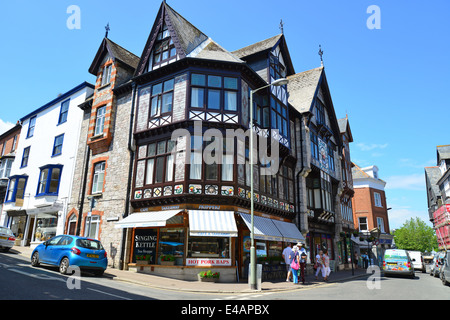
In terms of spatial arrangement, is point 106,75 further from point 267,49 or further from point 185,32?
point 267,49

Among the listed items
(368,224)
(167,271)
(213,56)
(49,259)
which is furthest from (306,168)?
(368,224)

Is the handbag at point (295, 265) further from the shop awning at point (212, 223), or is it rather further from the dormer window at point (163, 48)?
the dormer window at point (163, 48)

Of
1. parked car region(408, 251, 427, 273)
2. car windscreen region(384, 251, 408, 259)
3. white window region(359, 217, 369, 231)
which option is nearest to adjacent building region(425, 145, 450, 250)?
parked car region(408, 251, 427, 273)

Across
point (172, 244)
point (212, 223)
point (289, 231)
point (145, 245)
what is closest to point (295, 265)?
point (212, 223)

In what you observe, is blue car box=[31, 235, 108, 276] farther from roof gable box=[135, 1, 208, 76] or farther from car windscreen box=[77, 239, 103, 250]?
roof gable box=[135, 1, 208, 76]

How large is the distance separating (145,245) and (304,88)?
1988 centimetres

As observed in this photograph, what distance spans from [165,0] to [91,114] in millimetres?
9763

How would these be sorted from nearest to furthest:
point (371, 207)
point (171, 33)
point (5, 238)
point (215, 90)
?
point (215, 90)
point (5, 238)
point (171, 33)
point (371, 207)

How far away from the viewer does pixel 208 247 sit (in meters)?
16.3

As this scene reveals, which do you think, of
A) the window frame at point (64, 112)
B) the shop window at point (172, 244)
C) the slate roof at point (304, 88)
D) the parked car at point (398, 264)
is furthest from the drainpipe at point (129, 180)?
the parked car at point (398, 264)

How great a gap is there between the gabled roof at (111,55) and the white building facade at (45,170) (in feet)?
8.09

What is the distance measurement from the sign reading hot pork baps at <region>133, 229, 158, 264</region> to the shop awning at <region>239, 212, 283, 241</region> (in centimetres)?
534

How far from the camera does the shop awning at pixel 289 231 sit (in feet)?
64.3
